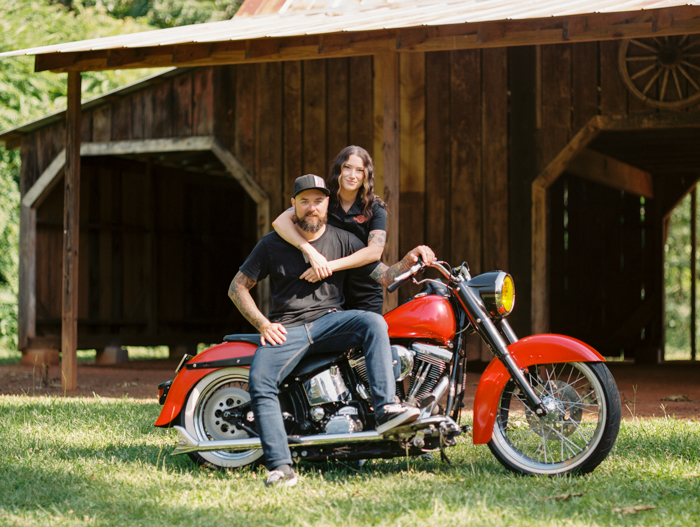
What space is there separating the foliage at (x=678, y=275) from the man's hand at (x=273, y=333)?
82.1 feet

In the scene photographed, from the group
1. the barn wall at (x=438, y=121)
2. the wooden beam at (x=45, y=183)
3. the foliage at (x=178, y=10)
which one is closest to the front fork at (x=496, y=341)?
the barn wall at (x=438, y=121)

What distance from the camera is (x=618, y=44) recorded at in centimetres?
921

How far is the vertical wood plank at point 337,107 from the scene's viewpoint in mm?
10047

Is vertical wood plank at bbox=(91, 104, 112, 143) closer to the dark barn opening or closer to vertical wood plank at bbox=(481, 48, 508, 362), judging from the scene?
the dark barn opening

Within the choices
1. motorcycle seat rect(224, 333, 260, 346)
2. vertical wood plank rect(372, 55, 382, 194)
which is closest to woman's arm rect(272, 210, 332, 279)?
motorcycle seat rect(224, 333, 260, 346)

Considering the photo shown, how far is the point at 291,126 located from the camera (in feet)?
33.6

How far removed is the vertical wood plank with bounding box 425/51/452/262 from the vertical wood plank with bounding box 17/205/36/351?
5.98 metres

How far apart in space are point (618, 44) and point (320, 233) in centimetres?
610

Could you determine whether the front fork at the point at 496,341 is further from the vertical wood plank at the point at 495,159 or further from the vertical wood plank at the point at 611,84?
the vertical wood plank at the point at 611,84

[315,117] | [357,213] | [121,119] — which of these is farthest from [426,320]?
[121,119]

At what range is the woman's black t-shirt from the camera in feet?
15.1

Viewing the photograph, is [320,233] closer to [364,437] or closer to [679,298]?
[364,437]

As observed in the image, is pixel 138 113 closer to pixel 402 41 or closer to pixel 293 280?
pixel 402 41

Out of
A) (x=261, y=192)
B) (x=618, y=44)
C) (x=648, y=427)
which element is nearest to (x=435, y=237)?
(x=261, y=192)
